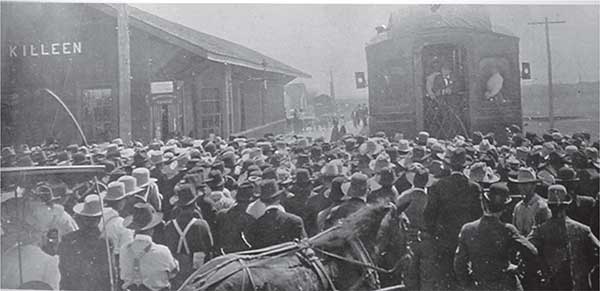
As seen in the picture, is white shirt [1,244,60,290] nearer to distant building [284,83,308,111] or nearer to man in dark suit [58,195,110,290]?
man in dark suit [58,195,110,290]

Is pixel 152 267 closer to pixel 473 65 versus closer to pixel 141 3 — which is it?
pixel 141 3

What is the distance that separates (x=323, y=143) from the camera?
4.17 meters

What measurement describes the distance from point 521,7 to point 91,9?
3.18 metres

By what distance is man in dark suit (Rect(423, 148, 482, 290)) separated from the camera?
3.35 meters

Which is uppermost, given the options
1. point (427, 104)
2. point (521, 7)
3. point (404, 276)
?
point (521, 7)

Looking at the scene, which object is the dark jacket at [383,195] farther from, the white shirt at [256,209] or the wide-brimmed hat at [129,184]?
the wide-brimmed hat at [129,184]

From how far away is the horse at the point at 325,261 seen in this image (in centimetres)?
238

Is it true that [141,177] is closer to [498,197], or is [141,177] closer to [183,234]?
[183,234]

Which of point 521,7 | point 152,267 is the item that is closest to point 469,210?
point 521,7

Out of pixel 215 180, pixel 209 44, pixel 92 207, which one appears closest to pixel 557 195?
pixel 215 180

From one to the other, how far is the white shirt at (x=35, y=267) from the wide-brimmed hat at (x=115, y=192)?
0.51 metres

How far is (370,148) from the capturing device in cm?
393

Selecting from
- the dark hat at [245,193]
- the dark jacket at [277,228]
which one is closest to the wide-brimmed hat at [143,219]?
the dark hat at [245,193]

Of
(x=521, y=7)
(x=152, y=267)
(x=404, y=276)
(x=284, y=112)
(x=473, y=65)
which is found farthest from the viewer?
(x=284, y=112)
